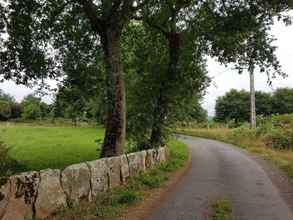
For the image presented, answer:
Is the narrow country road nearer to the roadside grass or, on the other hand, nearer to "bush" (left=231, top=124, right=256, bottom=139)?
the roadside grass

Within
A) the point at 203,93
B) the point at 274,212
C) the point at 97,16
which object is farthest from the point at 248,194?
the point at 203,93

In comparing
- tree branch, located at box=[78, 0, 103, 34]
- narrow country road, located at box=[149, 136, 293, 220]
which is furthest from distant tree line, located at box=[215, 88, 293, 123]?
tree branch, located at box=[78, 0, 103, 34]

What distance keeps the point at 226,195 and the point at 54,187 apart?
5.16 m

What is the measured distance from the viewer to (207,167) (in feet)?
59.9

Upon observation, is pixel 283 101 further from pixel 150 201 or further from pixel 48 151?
pixel 150 201

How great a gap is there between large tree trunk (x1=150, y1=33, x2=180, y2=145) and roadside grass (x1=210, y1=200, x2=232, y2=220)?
9.99 m

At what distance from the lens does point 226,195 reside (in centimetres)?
1127

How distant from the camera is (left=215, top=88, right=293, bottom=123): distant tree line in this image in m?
77.5

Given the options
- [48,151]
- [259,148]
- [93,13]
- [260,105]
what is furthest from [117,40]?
[260,105]

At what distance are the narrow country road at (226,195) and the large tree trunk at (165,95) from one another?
11.5ft

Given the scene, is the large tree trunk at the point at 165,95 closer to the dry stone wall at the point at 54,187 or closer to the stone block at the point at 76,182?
the dry stone wall at the point at 54,187

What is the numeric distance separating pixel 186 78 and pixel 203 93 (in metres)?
1.72

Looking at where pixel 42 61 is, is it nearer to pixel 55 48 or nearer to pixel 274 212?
pixel 55 48

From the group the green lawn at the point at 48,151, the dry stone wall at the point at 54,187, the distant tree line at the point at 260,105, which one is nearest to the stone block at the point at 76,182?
the dry stone wall at the point at 54,187
